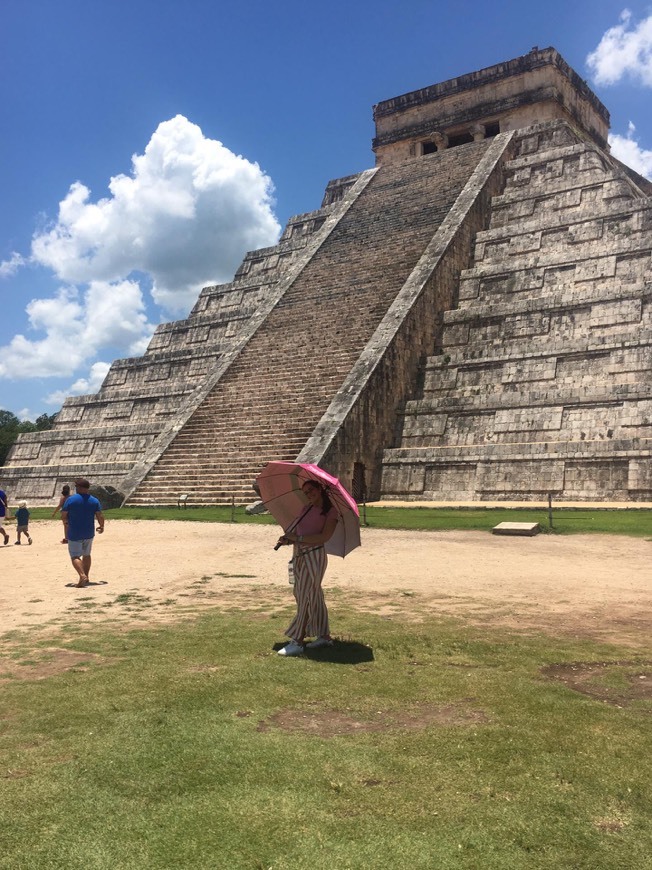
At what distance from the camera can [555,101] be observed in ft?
96.8

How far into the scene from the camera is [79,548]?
370 inches

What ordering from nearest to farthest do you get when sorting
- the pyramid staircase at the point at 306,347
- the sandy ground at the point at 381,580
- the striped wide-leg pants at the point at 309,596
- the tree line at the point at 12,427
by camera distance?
1. the striped wide-leg pants at the point at 309,596
2. the sandy ground at the point at 381,580
3. the pyramid staircase at the point at 306,347
4. the tree line at the point at 12,427

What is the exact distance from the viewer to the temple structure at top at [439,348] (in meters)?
18.0

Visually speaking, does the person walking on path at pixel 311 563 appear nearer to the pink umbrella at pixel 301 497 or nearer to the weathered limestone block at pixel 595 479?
the pink umbrella at pixel 301 497

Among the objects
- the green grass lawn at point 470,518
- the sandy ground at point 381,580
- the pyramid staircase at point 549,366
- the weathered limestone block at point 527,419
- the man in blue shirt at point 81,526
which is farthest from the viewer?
the weathered limestone block at point 527,419

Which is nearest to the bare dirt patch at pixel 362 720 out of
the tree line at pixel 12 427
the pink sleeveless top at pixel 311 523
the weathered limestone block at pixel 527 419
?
the pink sleeveless top at pixel 311 523

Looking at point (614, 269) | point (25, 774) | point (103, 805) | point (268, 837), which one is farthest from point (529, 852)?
point (614, 269)

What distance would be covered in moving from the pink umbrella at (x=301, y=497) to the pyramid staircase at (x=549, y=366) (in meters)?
11.8

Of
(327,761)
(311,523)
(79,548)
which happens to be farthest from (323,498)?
(79,548)

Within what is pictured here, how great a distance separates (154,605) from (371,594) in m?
2.44

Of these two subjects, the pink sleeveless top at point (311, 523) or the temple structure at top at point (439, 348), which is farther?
the temple structure at top at point (439, 348)

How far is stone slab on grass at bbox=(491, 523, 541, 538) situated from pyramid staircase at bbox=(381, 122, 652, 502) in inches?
165

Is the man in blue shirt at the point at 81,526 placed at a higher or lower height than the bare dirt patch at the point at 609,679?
higher

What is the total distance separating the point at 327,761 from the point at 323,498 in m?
2.83
